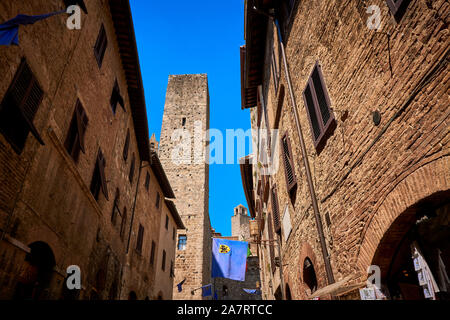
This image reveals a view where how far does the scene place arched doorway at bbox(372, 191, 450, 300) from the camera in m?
3.44

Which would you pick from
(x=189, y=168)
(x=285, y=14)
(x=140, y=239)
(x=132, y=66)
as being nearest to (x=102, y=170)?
(x=132, y=66)

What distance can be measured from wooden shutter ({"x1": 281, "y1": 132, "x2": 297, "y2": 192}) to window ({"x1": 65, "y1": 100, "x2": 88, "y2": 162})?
5.05m

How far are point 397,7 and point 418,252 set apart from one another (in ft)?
9.51

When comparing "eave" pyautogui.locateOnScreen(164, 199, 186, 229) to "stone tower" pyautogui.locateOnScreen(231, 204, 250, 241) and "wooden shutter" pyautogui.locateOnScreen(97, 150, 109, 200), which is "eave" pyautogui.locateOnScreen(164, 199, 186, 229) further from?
"stone tower" pyautogui.locateOnScreen(231, 204, 250, 241)

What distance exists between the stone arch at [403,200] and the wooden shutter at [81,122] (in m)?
6.25

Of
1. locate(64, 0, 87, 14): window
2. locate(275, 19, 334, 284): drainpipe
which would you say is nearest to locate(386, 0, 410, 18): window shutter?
locate(275, 19, 334, 284): drainpipe

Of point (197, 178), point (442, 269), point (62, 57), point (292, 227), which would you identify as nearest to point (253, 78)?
point (292, 227)

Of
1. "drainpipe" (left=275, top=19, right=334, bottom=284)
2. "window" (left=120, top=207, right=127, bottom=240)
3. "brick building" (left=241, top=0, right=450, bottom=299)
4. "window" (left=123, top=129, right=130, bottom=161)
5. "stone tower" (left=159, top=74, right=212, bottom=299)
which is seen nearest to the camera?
"brick building" (left=241, top=0, right=450, bottom=299)

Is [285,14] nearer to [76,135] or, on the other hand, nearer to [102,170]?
[76,135]

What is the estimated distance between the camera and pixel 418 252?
12.4ft
